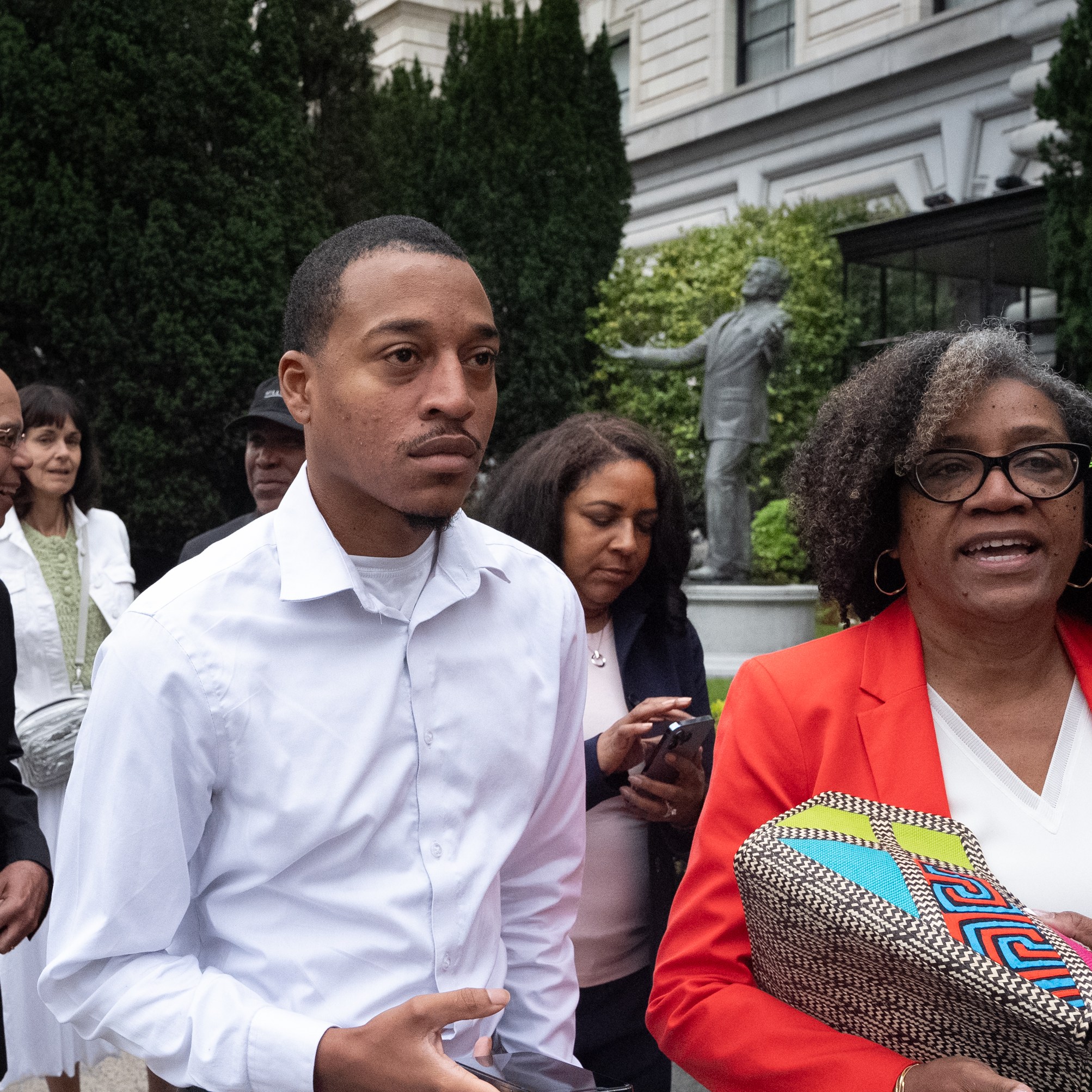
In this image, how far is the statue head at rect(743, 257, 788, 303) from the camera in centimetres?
1064

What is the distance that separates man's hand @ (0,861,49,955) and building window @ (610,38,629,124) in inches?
947

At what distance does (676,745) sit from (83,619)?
3.05 meters

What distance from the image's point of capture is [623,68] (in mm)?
24750

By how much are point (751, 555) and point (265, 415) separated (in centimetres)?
794

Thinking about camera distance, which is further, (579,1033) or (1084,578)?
(579,1033)

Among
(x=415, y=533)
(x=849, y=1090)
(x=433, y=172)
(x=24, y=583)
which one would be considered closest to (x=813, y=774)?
(x=849, y=1090)

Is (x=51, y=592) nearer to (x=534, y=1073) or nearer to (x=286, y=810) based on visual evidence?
(x=286, y=810)

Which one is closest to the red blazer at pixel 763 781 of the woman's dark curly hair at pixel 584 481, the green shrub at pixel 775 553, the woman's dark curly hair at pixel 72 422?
the woman's dark curly hair at pixel 584 481

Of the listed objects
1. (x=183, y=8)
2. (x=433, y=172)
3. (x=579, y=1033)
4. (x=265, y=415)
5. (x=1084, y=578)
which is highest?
(x=183, y=8)

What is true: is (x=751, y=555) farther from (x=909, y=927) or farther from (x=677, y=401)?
(x=909, y=927)

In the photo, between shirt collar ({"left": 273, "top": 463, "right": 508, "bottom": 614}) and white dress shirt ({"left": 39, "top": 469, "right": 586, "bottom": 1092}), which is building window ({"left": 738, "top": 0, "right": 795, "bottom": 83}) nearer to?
shirt collar ({"left": 273, "top": 463, "right": 508, "bottom": 614})

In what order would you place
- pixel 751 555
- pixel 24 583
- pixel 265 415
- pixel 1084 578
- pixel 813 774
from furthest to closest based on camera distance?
pixel 751 555, pixel 24 583, pixel 265 415, pixel 1084 578, pixel 813 774

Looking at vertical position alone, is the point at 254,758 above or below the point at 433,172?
below

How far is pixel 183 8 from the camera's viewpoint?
12672 mm
